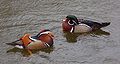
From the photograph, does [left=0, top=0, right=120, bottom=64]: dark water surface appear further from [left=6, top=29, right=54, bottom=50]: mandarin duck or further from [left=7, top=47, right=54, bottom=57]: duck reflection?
[left=6, top=29, right=54, bottom=50]: mandarin duck

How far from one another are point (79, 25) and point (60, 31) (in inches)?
23.1

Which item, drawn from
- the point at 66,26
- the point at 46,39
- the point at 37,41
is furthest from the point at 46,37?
the point at 66,26

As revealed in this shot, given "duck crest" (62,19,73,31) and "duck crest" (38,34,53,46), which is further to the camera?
"duck crest" (62,19,73,31)

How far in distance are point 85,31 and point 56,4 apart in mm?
2464

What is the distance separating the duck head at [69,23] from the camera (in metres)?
12.6

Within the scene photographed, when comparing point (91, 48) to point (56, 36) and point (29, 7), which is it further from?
point (29, 7)

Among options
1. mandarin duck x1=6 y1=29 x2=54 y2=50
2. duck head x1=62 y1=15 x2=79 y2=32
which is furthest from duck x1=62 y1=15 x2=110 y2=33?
mandarin duck x1=6 y1=29 x2=54 y2=50

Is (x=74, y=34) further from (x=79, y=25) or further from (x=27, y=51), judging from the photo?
(x=27, y=51)

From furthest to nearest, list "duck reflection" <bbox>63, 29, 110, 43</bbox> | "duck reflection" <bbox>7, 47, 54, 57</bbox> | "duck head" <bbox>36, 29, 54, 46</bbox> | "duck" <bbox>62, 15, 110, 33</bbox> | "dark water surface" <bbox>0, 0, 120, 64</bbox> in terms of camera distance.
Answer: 1. "duck" <bbox>62, 15, 110, 33</bbox>
2. "duck reflection" <bbox>63, 29, 110, 43</bbox>
3. "duck head" <bbox>36, 29, 54, 46</bbox>
4. "duck reflection" <bbox>7, 47, 54, 57</bbox>
5. "dark water surface" <bbox>0, 0, 120, 64</bbox>

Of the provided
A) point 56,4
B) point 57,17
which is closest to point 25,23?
point 57,17

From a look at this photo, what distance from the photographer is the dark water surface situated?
1072cm

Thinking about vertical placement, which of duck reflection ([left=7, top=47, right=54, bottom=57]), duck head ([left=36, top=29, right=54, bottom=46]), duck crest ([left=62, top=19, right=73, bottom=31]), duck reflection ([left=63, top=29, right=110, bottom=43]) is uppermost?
duck head ([left=36, top=29, right=54, bottom=46])

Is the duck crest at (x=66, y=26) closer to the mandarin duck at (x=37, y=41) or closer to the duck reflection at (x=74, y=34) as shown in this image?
the duck reflection at (x=74, y=34)

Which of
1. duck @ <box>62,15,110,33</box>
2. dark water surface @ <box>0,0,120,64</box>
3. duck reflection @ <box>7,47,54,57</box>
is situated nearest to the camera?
dark water surface @ <box>0,0,120,64</box>
